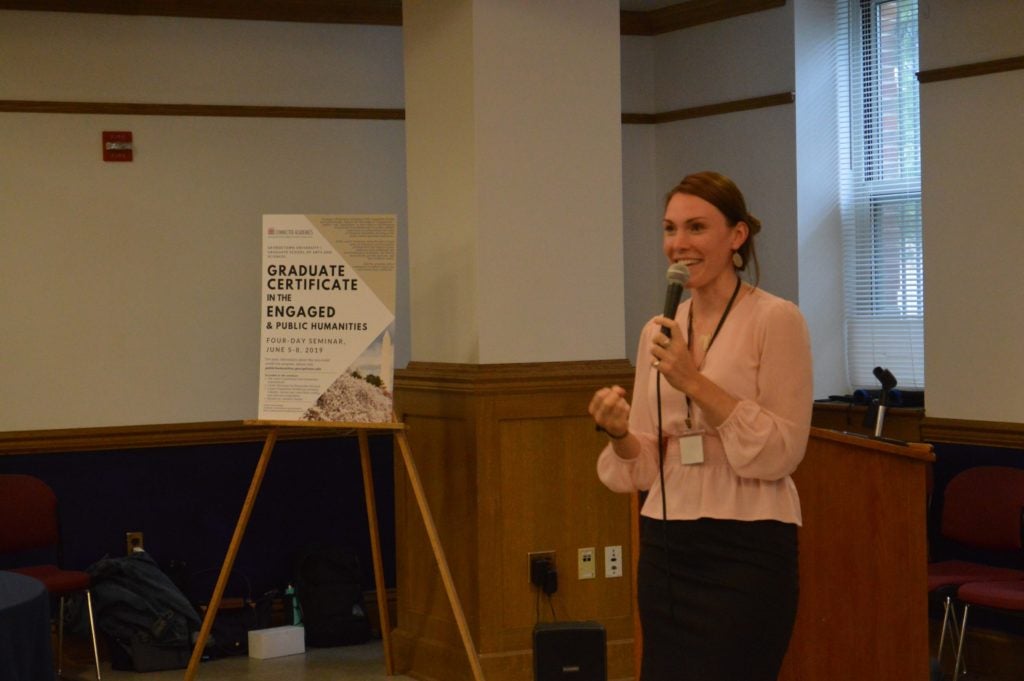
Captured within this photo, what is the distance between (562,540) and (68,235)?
289 cm

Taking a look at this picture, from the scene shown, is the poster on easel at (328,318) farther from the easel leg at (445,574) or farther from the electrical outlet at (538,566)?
the electrical outlet at (538,566)

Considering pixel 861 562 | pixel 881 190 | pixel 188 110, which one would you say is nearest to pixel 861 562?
pixel 861 562

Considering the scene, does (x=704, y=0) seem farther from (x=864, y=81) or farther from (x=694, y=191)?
(x=694, y=191)

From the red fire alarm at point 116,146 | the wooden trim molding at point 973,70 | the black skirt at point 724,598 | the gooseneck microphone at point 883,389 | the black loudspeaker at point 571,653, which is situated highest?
the wooden trim molding at point 973,70

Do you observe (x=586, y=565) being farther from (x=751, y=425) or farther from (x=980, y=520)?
(x=751, y=425)

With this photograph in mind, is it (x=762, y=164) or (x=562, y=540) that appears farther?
(x=762, y=164)

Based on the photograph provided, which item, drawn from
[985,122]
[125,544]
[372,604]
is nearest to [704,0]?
[985,122]

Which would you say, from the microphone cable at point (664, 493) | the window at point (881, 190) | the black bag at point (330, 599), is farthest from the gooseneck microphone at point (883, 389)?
the microphone cable at point (664, 493)

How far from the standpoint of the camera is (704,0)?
6.97 metres

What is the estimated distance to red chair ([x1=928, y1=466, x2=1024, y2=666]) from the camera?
5.38 m

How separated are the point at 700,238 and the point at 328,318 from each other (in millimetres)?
2970

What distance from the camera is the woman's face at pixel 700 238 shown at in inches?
92.6

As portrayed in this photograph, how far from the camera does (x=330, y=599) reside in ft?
20.8

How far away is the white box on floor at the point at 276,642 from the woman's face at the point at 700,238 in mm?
4326
